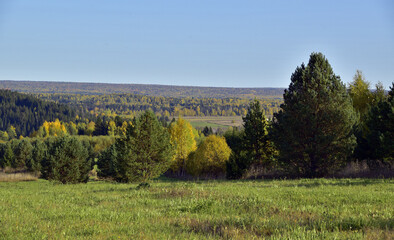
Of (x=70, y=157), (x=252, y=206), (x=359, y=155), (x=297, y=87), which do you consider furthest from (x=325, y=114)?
(x=70, y=157)

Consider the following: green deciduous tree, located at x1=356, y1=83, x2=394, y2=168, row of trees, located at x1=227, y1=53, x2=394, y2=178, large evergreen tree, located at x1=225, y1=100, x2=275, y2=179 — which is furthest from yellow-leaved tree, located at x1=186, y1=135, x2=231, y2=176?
green deciduous tree, located at x1=356, y1=83, x2=394, y2=168

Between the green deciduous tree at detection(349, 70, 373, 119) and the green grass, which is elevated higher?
the green deciduous tree at detection(349, 70, 373, 119)

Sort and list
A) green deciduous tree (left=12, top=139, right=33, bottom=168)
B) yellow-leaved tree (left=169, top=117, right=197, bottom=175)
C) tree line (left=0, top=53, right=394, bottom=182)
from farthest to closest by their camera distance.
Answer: green deciduous tree (left=12, top=139, right=33, bottom=168) → yellow-leaved tree (left=169, top=117, right=197, bottom=175) → tree line (left=0, top=53, right=394, bottom=182)

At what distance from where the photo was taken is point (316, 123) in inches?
1123

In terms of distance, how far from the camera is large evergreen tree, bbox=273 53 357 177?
28.2m

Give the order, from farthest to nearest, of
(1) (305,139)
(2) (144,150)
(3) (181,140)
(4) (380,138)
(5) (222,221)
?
(3) (181,140) → (2) (144,150) → (1) (305,139) → (4) (380,138) → (5) (222,221)

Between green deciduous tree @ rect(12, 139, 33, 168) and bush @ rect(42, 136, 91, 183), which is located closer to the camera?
bush @ rect(42, 136, 91, 183)

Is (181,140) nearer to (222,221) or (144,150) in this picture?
(144,150)

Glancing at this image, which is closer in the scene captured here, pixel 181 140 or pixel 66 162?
pixel 66 162

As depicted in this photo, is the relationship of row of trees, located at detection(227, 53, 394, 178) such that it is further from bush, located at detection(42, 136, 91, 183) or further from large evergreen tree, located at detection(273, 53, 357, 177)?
bush, located at detection(42, 136, 91, 183)

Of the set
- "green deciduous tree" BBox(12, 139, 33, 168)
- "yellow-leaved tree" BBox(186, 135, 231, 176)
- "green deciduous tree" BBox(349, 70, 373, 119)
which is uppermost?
"green deciduous tree" BBox(349, 70, 373, 119)

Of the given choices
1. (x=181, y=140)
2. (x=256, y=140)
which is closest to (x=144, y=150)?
(x=256, y=140)

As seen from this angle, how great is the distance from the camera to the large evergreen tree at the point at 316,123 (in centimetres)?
Result: 2817

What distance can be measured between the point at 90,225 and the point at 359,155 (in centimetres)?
3080
